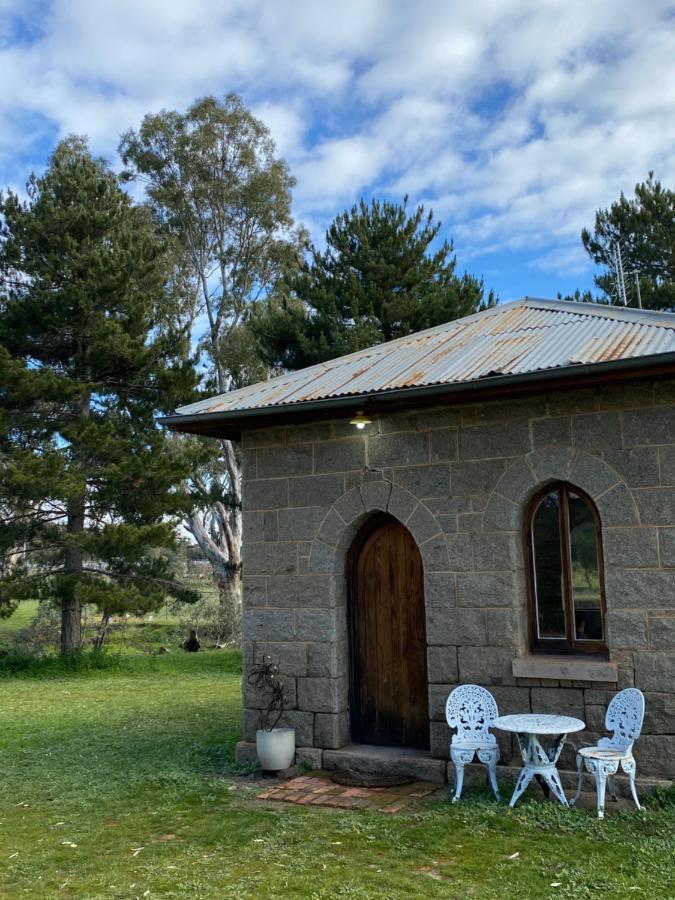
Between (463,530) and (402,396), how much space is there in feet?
4.16

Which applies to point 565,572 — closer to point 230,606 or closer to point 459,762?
point 459,762

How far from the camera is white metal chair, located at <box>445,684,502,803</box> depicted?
6254 mm

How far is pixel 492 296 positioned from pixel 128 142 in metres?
14.0

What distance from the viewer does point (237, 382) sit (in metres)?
23.5

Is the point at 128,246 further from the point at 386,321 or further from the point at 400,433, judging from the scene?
the point at 400,433

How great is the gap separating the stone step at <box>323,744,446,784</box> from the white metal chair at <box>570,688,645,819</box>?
1.26 meters

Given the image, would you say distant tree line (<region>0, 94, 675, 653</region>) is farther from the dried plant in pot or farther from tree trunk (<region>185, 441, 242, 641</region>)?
the dried plant in pot

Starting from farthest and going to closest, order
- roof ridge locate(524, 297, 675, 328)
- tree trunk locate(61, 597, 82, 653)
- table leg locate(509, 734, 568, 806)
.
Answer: tree trunk locate(61, 597, 82, 653) < roof ridge locate(524, 297, 675, 328) < table leg locate(509, 734, 568, 806)

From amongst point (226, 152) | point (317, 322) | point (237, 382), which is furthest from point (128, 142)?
point (317, 322)

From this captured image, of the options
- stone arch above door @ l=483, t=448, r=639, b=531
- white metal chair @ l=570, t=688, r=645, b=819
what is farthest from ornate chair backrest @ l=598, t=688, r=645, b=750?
stone arch above door @ l=483, t=448, r=639, b=531

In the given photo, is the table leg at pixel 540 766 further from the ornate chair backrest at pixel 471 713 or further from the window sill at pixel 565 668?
the window sill at pixel 565 668

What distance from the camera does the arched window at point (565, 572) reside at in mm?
6680

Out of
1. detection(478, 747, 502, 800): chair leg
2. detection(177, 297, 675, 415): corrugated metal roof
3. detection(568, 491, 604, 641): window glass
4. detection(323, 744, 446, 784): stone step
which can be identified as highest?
detection(177, 297, 675, 415): corrugated metal roof

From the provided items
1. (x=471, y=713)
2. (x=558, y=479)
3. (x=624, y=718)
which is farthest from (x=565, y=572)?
(x=471, y=713)
